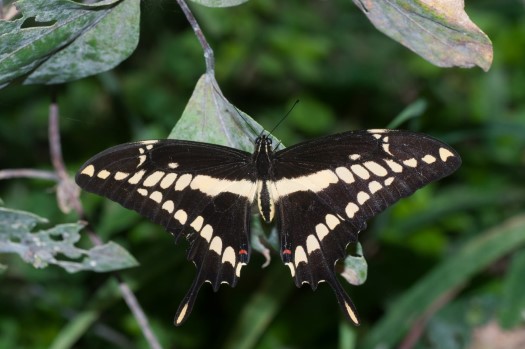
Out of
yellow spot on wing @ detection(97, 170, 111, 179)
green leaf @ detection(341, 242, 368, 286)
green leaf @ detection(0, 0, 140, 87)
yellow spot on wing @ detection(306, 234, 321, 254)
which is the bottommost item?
yellow spot on wing @ detection(306, 234, 321, 254)

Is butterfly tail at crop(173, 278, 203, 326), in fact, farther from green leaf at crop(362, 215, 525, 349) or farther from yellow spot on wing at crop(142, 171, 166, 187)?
green leaf at crop(362, 215, 525, 349)

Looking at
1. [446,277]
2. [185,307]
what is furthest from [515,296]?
[185,307]

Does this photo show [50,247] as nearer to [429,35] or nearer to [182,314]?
[182,314]

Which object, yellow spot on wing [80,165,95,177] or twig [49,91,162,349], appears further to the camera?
twig [49,91,162,349]

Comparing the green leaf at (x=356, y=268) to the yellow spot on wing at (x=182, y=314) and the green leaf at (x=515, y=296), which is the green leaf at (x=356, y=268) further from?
the green leaf at (x=515, y=296)

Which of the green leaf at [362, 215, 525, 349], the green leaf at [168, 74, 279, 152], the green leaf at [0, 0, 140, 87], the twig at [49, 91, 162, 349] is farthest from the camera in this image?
the green leaf at [362, 215, 525, 349]

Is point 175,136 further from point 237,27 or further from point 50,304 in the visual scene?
point 237,27

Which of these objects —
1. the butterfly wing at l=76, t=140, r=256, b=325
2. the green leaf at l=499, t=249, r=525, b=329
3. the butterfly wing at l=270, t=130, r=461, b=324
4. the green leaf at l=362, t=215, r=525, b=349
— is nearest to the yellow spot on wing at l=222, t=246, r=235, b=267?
the butterfly wing at l=76, t=140, r=256, b=325
